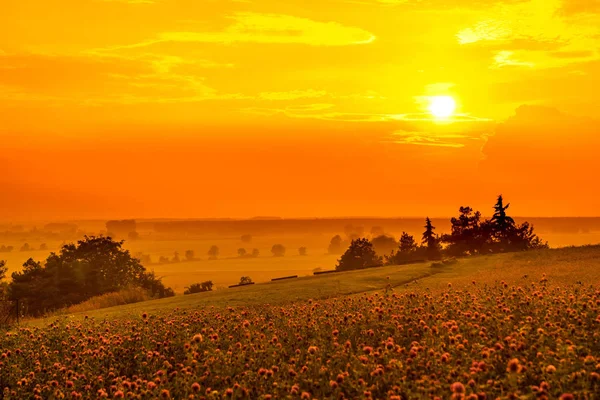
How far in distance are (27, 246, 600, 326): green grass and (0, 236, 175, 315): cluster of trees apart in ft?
104

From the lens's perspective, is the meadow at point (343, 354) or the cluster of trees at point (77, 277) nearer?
the meadow at point (343, 354)

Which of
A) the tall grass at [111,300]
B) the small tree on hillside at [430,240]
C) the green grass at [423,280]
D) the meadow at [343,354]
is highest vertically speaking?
the small tree on hillside at [430,240]

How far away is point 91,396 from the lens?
14.0 metres

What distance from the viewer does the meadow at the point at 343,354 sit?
10953 millimetres

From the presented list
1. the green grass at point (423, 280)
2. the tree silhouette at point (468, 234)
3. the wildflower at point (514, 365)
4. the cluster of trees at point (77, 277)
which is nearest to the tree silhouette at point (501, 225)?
the tree silhouette at point (468, 234)

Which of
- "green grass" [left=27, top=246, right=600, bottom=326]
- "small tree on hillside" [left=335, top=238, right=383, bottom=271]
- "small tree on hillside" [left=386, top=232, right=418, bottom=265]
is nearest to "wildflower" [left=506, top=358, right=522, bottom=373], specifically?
"green grass" [left=27, top=246, right=600, bottom=326]

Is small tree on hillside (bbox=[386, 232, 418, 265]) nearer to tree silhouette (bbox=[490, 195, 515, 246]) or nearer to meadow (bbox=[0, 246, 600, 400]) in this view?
tree silhouette (bbox=[490, 195, 515, 246])

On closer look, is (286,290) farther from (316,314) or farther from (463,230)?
(463,230)

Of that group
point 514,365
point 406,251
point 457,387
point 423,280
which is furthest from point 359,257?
point 457,387

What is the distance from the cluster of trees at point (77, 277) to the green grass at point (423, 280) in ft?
104

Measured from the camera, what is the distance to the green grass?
3375cm

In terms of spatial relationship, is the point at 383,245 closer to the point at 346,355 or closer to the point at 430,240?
the point at 430,240

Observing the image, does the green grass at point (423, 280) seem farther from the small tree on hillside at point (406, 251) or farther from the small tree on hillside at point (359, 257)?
the small tree on hillside at point (359, 257)

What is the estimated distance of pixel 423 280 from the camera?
3947 cm
